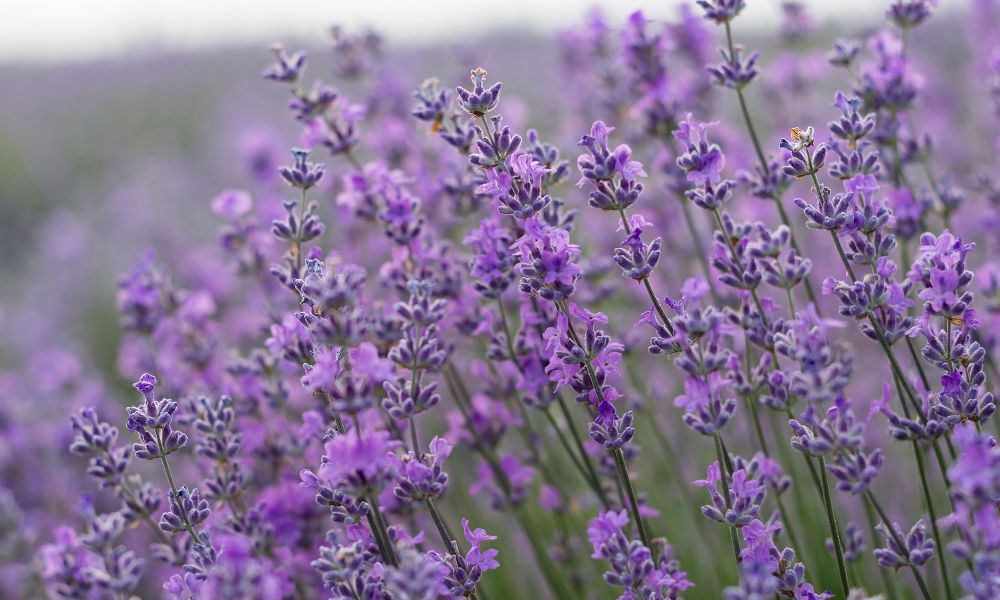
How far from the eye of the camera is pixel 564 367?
2006 mm

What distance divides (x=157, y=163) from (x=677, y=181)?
9897mm

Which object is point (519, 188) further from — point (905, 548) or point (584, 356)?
point (905, 548)

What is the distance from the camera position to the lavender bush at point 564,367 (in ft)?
6.17

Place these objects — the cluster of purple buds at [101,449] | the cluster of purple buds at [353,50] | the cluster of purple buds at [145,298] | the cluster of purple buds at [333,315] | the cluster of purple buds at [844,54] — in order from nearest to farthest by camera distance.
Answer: the cluster of purple buds at [333,315] < the cluster of purple buds at [101,449] < the cluster of purple buds at [844,54] < the cluster of purple buds at [145,298] < the cluster of purple buds at [353,50]

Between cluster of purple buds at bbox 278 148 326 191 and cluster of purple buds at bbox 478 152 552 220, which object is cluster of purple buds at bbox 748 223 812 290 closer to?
cluster of purple buds at bbox 478 152 552 220

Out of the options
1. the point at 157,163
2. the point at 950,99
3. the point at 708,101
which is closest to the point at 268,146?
the point at 708,101

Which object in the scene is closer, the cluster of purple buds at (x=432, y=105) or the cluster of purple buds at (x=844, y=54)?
the cluster of purple buds at (x=432, y=105)

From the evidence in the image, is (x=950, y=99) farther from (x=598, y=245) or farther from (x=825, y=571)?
(x=825, y=571)

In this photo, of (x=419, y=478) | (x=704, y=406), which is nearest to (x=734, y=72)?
(x=704, y=406)

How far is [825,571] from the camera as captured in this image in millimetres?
2912

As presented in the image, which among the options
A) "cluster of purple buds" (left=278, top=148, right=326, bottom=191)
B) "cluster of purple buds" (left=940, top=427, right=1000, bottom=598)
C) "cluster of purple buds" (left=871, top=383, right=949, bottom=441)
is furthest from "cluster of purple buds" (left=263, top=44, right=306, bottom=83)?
"cluster of purple buds" (left=940, top=427, right=1000, bottom=598)

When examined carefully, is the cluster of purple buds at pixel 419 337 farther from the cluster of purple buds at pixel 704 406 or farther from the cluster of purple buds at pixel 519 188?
the cluster of purple buds at pixel 704 406

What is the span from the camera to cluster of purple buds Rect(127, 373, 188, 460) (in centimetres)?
201

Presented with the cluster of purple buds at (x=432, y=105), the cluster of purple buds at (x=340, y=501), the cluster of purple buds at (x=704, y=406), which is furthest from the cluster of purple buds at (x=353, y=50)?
the cluster of purple buds at (x=704, y=406)
